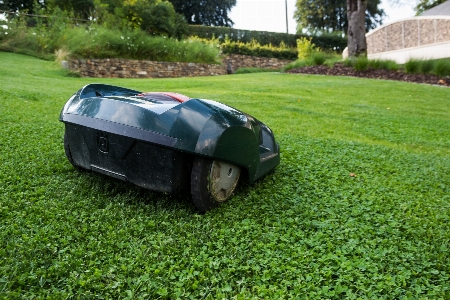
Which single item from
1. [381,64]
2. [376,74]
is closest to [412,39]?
[381,64]

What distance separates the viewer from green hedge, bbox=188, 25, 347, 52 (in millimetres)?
28969

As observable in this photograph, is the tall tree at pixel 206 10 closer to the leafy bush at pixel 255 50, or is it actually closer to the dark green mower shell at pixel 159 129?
the leafy bush at pixel 255 50

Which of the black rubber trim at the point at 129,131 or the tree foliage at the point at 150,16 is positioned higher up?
the tree foliage at the point at 150,16

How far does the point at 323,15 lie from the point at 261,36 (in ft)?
71.8

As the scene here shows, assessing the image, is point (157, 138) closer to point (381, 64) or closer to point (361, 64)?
point (361, 64)

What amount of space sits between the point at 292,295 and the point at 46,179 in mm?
2042

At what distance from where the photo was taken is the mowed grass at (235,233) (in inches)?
70.3

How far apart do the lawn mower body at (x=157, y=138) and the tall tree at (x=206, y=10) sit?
42.9 m

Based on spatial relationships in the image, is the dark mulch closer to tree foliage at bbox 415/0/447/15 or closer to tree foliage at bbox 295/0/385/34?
tree foliage at bbox 415/0/447/15

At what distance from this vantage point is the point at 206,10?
46781mm

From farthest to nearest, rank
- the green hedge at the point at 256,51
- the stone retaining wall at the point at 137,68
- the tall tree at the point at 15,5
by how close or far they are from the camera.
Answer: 1. the tall tree at the point at 15,5
2. the green hedge at the point at 256,51
3. the stone retaining wall at the point at 137,68

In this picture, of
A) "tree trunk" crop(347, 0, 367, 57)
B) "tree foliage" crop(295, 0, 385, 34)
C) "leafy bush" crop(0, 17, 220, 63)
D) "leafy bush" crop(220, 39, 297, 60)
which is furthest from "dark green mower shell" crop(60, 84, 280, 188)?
"tree foliage" crop(295, 0, 385, 34)

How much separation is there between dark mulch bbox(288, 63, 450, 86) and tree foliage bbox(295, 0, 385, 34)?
1401 inches

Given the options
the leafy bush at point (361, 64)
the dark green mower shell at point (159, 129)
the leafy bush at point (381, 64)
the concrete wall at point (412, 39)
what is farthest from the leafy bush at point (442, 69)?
the dark green mower shell at point (159, 129)
